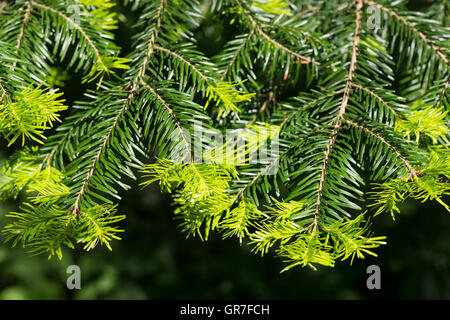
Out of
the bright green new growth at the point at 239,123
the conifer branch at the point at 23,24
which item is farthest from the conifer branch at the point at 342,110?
the conifer branch at the point at 23,24

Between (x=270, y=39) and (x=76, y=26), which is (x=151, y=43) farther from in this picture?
(x=270, y=39)

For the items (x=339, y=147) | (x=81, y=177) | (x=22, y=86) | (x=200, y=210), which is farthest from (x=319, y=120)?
(x=22, y=86)

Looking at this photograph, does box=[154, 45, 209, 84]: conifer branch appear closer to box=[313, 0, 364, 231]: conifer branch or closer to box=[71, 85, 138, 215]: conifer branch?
box=[71, 85, 138, 215]: conifer branch

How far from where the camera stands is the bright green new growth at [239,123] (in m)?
0.60

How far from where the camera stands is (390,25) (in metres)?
0.92

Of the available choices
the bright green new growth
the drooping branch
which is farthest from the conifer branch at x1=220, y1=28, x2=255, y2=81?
the drooping branch

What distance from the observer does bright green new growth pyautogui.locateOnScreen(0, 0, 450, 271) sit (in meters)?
0.60

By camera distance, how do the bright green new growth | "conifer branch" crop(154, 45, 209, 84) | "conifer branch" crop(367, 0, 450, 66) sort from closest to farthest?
the bright green new growth
"conifer branch" crop(154, 45, 209, 84)
"conifer branch" crop(367, 0, 450, 66)

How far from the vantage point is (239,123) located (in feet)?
2.81

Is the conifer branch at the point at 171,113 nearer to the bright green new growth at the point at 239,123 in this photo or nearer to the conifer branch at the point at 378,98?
the bright green new growth at the point at 239,123

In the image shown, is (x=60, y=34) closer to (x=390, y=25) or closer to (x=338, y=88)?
(x=338, y=88)

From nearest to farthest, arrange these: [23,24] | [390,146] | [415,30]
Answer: [390,146] < [23,24] < [415,30]

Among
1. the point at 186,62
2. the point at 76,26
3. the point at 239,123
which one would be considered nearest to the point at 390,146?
the point at 239,123

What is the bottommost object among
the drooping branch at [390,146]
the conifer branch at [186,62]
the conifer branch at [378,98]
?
the drooping branch at [390,146]
